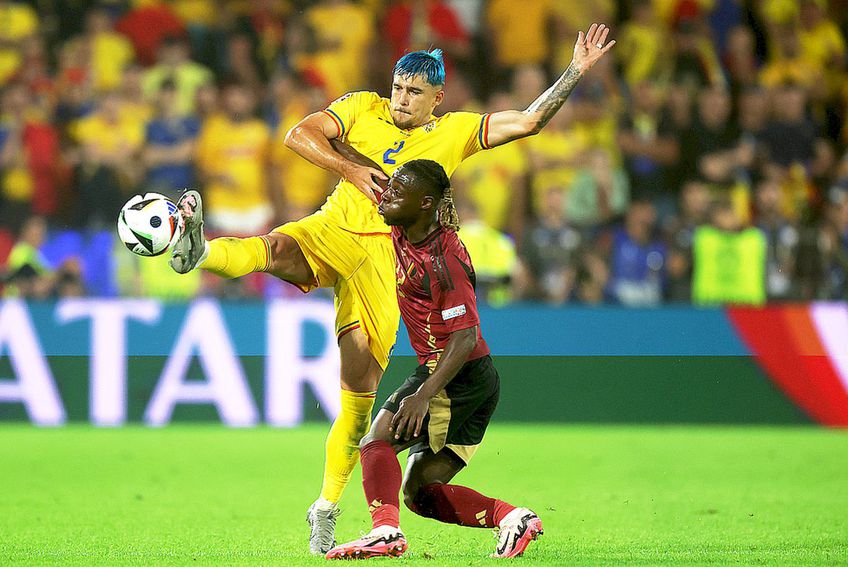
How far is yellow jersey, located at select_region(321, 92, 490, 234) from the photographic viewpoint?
21.9 ft

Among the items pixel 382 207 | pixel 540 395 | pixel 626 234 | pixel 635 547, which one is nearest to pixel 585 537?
pixel 635 547

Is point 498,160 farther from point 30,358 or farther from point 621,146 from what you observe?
point 30,358

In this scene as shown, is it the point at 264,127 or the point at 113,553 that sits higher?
the point at 264,127

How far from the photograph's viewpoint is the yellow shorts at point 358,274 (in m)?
6.57

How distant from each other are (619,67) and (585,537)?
364 inches

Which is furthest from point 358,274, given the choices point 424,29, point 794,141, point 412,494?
point 424,29

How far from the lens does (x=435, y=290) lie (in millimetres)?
5637

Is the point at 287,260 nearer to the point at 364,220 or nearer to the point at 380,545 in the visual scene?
the point at 364,220

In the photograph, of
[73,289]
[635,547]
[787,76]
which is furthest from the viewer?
[787,76]

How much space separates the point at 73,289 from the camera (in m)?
12.8

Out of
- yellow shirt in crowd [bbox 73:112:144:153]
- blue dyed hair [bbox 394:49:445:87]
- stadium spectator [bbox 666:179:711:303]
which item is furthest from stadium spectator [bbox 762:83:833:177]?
blue dyed hair [bbox 394:49:445:87]

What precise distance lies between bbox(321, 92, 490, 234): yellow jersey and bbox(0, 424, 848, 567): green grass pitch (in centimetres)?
160

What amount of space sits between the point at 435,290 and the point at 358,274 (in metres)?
1.05

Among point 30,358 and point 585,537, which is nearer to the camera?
point 585,537
